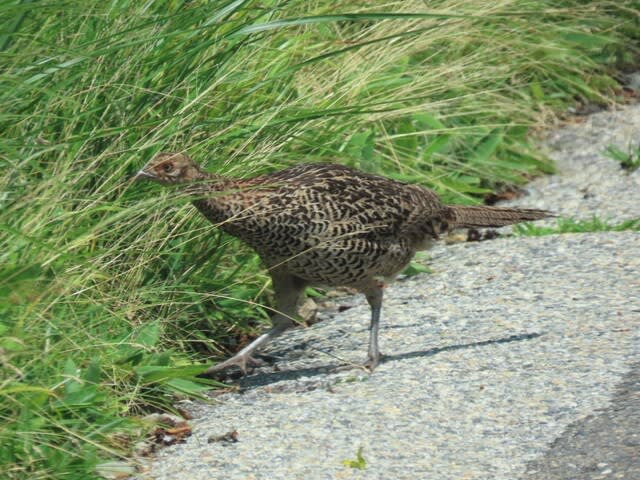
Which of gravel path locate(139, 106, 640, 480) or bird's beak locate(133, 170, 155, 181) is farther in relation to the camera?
bird's beak locate(133, 170, 155, 181)

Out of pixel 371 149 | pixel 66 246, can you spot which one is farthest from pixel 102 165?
A: pixel 371 149

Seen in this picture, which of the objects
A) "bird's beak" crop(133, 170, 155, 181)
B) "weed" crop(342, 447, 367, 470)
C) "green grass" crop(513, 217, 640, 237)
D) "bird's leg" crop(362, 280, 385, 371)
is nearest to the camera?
"weed" crop(342, 447, 367, 470)

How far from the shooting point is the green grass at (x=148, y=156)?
4375 mm

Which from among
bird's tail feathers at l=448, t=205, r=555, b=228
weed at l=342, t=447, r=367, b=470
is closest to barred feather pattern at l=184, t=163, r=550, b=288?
bird's tail feathers at l=448, t=205, r=555, b=228

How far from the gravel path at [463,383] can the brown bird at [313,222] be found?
27 cm

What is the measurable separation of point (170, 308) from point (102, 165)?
65 centimetres

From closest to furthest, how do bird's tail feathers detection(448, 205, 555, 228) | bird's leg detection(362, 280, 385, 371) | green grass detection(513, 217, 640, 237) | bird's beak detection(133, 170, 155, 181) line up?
1. bird's beak detection(133, 170, 155, 181)
2. bird's leg detection(362, 280, 385, 371)
3. bird's tail feathers detection(448, 205, 555, 228)
4. green grass detection(513, 217, 640, 237)

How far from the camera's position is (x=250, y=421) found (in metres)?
4.78

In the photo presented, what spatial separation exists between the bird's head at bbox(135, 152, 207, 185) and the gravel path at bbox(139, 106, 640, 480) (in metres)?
0.89

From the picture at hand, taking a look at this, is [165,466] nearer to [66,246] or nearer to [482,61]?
[66,246]

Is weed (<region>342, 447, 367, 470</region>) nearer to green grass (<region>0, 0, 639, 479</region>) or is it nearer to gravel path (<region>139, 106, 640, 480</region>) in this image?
gravel path (<region>139, 106, 640, 480</region>)

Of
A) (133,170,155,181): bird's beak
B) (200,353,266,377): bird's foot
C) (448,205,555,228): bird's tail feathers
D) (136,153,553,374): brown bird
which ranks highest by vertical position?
(133,170,155,181): bird's beak

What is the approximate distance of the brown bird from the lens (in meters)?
5.28

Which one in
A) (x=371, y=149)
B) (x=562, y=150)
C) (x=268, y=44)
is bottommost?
(x=562, y=150)
